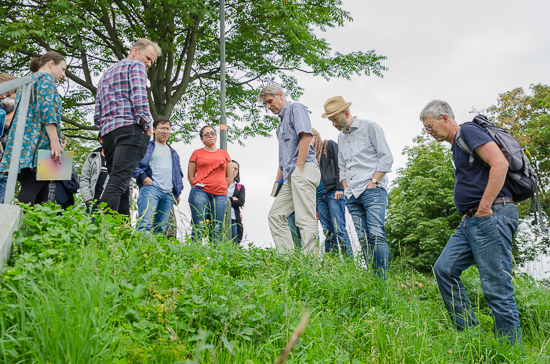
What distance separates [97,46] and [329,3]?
7257 millimetres

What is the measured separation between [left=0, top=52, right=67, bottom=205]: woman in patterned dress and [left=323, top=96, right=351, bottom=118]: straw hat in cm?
311

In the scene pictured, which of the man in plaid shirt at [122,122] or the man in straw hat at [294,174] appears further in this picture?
the man in straw hat at [294,174]

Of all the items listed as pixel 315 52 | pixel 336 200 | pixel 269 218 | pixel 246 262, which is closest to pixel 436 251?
pixel 315 52

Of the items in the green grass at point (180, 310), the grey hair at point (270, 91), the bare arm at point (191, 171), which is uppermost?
the grey hair at point (270, 91)

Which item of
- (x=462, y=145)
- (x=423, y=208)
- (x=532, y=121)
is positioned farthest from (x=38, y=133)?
(x=532, y=121)

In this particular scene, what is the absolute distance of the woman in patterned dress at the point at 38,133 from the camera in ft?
13.2

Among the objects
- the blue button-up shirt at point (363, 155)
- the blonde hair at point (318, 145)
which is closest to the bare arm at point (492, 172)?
the blue button-up shirt at point (363, 155)

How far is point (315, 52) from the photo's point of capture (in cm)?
1376

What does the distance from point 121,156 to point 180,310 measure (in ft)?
7.21

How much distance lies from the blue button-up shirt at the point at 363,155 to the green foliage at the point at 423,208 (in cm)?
1478

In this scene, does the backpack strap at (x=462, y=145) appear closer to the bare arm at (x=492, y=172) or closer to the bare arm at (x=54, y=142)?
the bare arm at (x=492, y=172)

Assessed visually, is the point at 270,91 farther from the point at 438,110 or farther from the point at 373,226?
the point at 438,110

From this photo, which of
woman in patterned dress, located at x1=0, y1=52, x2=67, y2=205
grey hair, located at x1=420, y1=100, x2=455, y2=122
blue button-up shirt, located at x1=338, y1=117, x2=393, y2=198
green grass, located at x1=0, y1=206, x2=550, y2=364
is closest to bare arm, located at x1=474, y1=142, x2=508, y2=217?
grey hair, located at x1=420, y1=100, x2=455, y2=122

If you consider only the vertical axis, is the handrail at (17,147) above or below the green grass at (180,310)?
above
